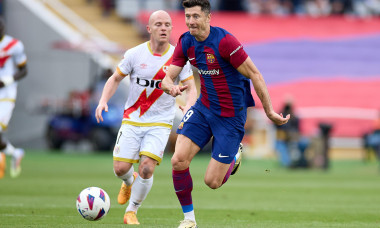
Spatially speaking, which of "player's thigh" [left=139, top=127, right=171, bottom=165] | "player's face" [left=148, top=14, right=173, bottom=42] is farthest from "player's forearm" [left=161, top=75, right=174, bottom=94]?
"player's thigh" [left=139, top=127, right=171, bottom=165]

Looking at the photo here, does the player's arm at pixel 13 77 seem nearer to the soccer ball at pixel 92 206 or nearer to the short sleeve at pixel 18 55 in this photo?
the short sleeve at pixel 18 55

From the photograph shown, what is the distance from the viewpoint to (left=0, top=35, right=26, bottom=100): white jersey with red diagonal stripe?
1518 cm

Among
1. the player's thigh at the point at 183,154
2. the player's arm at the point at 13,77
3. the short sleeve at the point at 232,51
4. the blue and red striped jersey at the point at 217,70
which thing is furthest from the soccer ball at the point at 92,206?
the player's arm at the point at 13,77

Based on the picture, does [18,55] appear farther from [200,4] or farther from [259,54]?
[259,54]

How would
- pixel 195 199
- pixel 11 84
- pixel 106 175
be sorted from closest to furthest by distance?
pixel 195 199, pixel 11 84, pixel 106 175

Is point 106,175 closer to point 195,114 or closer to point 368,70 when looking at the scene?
point 195,114

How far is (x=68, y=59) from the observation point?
34.8 meters

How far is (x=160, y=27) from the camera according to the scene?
32.6 ft

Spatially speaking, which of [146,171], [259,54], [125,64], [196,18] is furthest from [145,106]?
[259,54]

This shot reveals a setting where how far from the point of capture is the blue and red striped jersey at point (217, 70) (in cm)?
870

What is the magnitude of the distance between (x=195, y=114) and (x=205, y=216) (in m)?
2.26

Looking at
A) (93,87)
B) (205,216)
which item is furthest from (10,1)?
(205,216)

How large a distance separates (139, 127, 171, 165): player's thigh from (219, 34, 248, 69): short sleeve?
6.20 ft

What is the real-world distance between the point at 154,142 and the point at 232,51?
6.67 feet
